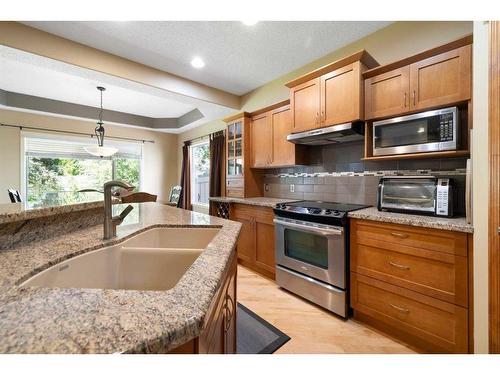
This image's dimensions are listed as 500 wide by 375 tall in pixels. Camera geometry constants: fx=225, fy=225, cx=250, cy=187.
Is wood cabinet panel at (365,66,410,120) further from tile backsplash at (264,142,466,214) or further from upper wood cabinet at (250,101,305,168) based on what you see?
upper wood cabinet at (250,101,305,168)

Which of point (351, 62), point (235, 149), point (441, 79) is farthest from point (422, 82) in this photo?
point (235, 149)

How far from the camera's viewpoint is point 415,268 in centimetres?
158

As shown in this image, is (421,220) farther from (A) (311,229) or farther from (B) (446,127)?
(A) (311,229)

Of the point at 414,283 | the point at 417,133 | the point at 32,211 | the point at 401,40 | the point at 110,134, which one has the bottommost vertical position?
the point at 414,283

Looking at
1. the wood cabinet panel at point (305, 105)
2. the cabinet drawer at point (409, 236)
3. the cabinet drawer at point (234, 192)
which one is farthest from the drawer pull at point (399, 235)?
the cabinet drawer at point (234, 192)

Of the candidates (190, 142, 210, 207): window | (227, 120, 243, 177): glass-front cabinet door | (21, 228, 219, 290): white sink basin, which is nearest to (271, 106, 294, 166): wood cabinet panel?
(227, 120, 243, 177): glass-front cabinet door

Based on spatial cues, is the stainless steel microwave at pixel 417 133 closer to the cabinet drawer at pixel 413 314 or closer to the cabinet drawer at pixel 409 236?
the cabinet drawer at pixel 409 236

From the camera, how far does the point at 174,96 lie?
3.19m

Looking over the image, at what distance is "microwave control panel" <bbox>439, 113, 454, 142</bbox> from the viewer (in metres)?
1.61

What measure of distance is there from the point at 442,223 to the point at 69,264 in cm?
199

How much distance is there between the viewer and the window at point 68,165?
412 cm

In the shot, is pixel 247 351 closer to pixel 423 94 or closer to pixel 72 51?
pixel 423 94

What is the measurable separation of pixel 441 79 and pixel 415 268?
140cm

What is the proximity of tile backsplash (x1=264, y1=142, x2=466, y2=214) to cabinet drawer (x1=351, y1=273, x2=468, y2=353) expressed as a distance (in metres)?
0.78
